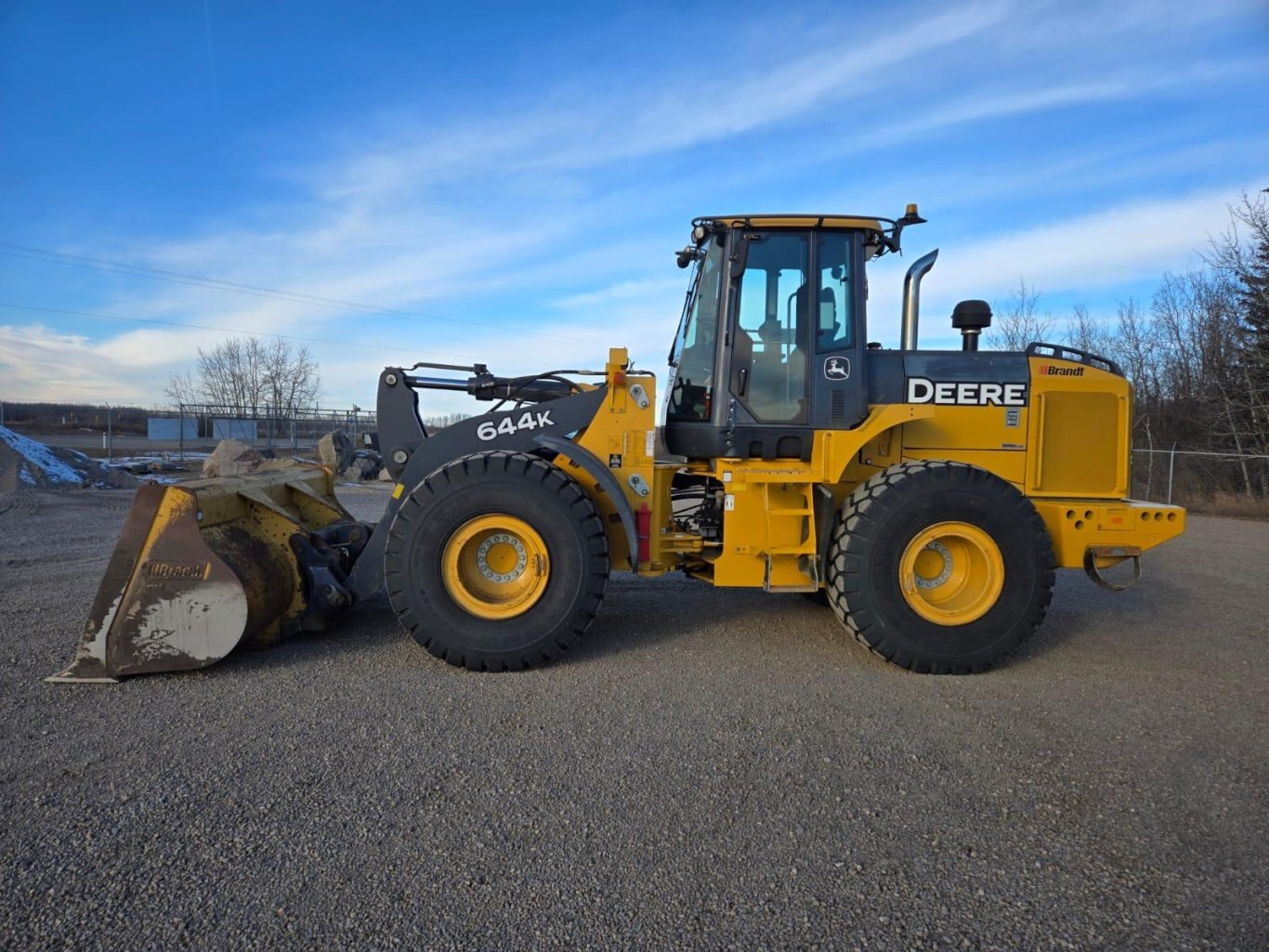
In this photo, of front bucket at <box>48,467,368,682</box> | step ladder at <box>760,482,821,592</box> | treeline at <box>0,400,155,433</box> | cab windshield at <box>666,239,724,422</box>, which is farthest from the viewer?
treeline at <box>0,400,155,433</box>

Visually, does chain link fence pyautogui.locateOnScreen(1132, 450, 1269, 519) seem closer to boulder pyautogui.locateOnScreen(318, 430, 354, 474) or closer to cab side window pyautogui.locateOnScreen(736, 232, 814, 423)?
cab side window pyautogui.locateOnScreen(736, 232, 814, 423)

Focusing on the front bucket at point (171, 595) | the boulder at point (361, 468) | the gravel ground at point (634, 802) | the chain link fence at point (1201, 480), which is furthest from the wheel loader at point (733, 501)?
the chain link fence at point (1201, 480)

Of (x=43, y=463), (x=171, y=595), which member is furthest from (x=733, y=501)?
(x=43, y=463)

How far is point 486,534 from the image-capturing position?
13.5 ft

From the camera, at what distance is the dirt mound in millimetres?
12453

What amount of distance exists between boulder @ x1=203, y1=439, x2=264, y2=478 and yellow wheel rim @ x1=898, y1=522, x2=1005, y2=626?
1275cm

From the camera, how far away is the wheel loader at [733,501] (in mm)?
3934

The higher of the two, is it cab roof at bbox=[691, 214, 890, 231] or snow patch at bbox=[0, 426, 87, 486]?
cab roof at bbox=[691, 214, 890, 231]

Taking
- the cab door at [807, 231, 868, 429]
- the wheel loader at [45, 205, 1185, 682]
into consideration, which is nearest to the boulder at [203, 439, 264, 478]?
the wheel loader at [45, 205, 1185, 682]

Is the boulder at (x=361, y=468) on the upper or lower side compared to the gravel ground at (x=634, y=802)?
upper

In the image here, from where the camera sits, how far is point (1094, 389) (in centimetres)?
446

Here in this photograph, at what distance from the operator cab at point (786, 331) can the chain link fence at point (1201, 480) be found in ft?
49.9

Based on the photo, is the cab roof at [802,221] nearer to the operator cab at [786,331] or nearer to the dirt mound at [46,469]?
the operator cab at [786,331]

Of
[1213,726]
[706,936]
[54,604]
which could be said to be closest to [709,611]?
[1213,726]
